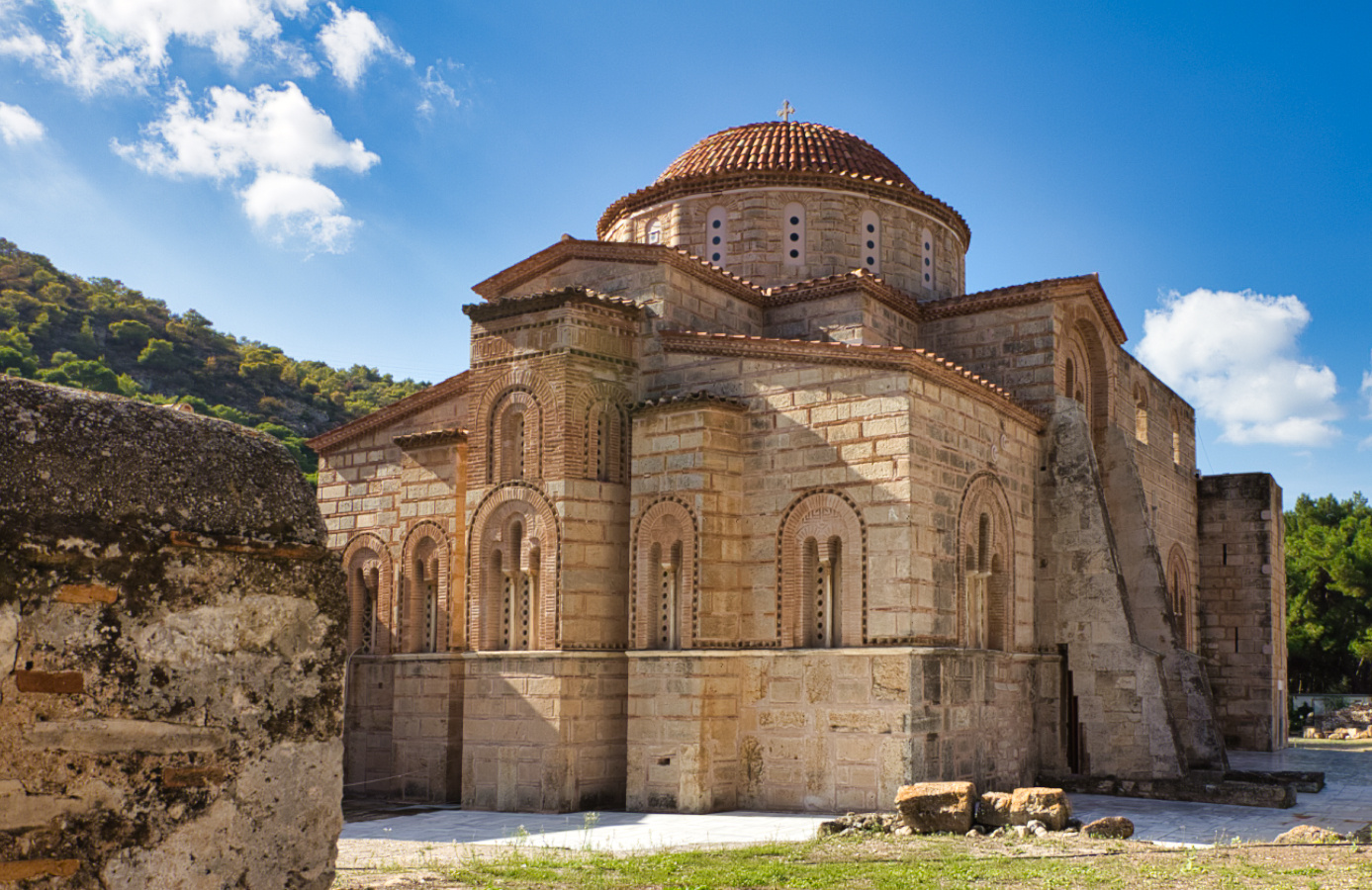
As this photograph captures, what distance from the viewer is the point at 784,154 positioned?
1650 cm

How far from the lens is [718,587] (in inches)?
471

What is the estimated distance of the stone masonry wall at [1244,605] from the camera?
1959 cm

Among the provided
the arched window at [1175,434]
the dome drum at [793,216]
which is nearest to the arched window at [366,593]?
the dome drum at [793,216]

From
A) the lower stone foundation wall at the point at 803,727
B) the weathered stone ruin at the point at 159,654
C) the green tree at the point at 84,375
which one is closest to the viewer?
the weathered stone ruin at the point at 159,654

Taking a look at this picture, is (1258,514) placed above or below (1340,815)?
above

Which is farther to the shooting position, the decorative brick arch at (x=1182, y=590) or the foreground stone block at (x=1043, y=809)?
the decorative brick arch at (x=1182, y=590)

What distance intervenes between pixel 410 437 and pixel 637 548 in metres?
3.68

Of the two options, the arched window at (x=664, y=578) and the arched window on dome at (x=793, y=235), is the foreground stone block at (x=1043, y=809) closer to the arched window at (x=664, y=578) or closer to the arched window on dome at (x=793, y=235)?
the arched window at (x=664, y=578)

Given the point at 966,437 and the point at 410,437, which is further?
the point at 410,437

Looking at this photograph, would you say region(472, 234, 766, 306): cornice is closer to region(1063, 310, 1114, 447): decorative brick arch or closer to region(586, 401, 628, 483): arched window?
region(586, 401, 628, 483): arched window


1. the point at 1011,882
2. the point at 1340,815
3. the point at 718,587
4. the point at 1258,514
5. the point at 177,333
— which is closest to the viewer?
the point at 1011,882

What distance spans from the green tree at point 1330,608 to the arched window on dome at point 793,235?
73.6ft

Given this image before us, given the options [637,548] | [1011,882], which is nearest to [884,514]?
[637,548]

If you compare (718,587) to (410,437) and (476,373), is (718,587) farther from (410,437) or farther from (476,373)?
(410,437)
